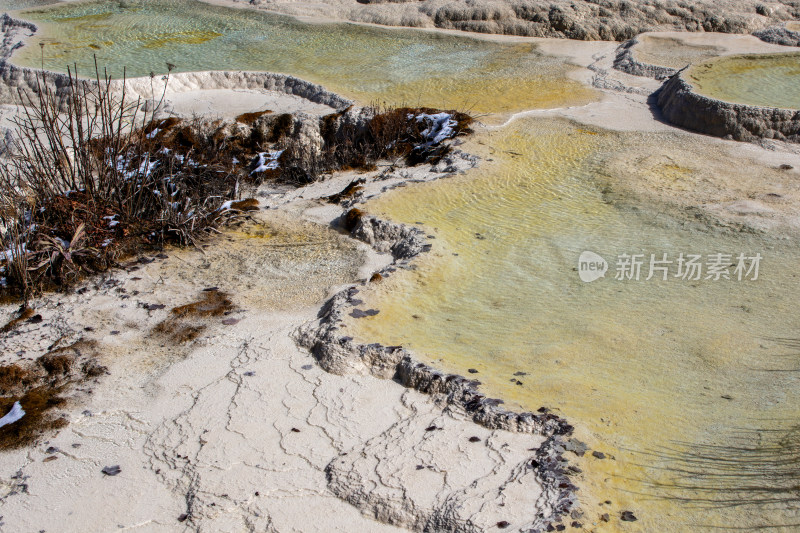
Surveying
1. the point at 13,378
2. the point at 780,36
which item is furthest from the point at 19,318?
the point at 780,36

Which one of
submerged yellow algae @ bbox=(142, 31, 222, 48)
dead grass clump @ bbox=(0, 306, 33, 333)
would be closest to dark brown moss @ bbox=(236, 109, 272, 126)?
submerged yellow algae @ bbox=(142, 31, 222, 48)

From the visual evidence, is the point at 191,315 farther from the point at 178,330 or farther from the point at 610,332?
the point at 610,332

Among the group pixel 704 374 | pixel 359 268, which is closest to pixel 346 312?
pixel 359 268

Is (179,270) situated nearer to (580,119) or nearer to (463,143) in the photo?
(463,143)

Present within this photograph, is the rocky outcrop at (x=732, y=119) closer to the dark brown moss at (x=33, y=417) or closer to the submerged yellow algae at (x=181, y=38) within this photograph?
the dark brown moss at (x=33, y=417)

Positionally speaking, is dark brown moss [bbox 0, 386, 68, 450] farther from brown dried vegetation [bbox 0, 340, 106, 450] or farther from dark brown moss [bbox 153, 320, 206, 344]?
dark brown moss [bbox 153, 320, 206, 344]

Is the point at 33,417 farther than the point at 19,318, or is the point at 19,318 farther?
the point at 19,318

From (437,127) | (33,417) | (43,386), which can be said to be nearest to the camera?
(33,417)

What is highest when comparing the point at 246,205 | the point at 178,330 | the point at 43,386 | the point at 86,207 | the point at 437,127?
the point at 437,127
